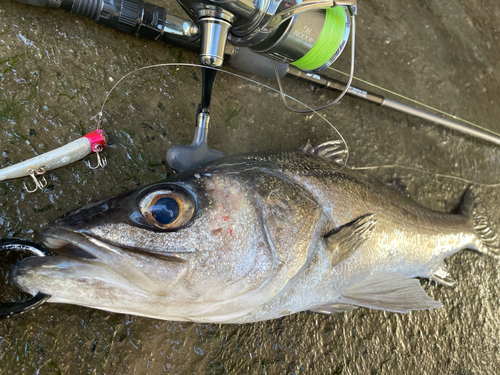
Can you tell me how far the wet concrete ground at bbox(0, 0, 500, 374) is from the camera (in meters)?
1.57

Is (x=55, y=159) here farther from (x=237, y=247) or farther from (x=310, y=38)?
(x=310, y=38)

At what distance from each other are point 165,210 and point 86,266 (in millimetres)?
308

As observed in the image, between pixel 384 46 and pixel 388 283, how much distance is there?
77.7 inches

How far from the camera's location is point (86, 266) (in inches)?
45.0

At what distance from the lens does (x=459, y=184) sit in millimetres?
2965

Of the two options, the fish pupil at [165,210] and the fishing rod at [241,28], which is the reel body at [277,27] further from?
the fish pupil at [165,210]

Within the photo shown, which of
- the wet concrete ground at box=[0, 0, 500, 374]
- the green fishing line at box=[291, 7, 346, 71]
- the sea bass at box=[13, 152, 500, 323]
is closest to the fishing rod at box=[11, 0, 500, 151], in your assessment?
the green fishing line at box=[291, 7, 346, 71]

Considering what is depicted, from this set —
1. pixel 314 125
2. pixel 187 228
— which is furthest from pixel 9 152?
pixel 314 125

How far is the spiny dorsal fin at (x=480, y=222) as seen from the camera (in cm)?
270

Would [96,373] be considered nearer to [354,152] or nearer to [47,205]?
[47,205]

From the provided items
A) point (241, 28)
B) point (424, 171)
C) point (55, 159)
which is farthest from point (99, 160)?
point (424, 171)

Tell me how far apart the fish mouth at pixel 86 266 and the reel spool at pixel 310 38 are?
3.23 ft

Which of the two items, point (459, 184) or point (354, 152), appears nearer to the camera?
point (354, 152)

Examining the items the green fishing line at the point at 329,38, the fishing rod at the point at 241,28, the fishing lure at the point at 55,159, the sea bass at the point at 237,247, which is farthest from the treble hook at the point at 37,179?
the green fishing line at the point at 329,38
